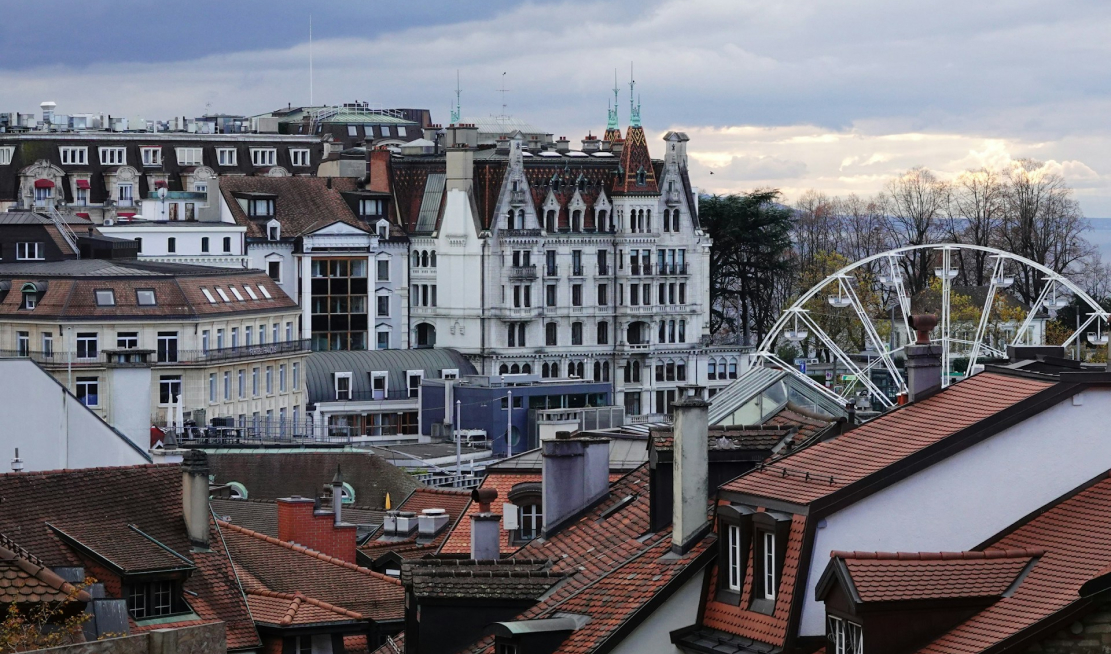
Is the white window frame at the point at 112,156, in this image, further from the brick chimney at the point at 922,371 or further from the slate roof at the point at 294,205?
the brick chimney at the point at 922,371

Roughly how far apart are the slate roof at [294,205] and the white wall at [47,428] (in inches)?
4237

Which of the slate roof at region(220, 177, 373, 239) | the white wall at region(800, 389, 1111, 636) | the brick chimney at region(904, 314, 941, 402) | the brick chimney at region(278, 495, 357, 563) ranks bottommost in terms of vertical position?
the brick chimney at region(278, 495, 357, 563)

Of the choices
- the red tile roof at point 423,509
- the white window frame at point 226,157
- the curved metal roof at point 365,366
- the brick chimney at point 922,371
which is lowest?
the curved metal roof at point 365,366

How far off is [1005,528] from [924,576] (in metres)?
2.32

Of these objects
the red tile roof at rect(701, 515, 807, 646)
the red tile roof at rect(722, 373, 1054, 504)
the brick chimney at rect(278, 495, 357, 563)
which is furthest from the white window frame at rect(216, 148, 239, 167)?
the red tile roof at rect(701, 515, 807, 646)

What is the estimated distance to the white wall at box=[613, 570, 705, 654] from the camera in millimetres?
28438

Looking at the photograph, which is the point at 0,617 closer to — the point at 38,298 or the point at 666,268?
the point at 38,298

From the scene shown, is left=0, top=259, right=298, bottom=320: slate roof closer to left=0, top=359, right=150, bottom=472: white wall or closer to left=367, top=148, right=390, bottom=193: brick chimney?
left=367, top=148, right=390, bottom=193: brick chimney

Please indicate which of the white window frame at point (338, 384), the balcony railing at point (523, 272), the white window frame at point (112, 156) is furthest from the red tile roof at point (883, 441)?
the white window frame at point (112, 156)

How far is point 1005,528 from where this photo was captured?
26859 millimetres

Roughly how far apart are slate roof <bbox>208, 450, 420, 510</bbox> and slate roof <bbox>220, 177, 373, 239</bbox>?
5782 cm

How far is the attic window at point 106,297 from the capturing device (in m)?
128

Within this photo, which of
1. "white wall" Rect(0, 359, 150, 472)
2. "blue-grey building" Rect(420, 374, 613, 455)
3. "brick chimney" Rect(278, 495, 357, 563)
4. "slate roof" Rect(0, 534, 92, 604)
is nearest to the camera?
"slate roof" Rect(0, 534, 92, 604)

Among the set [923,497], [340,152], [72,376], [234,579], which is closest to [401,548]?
[234,579]
